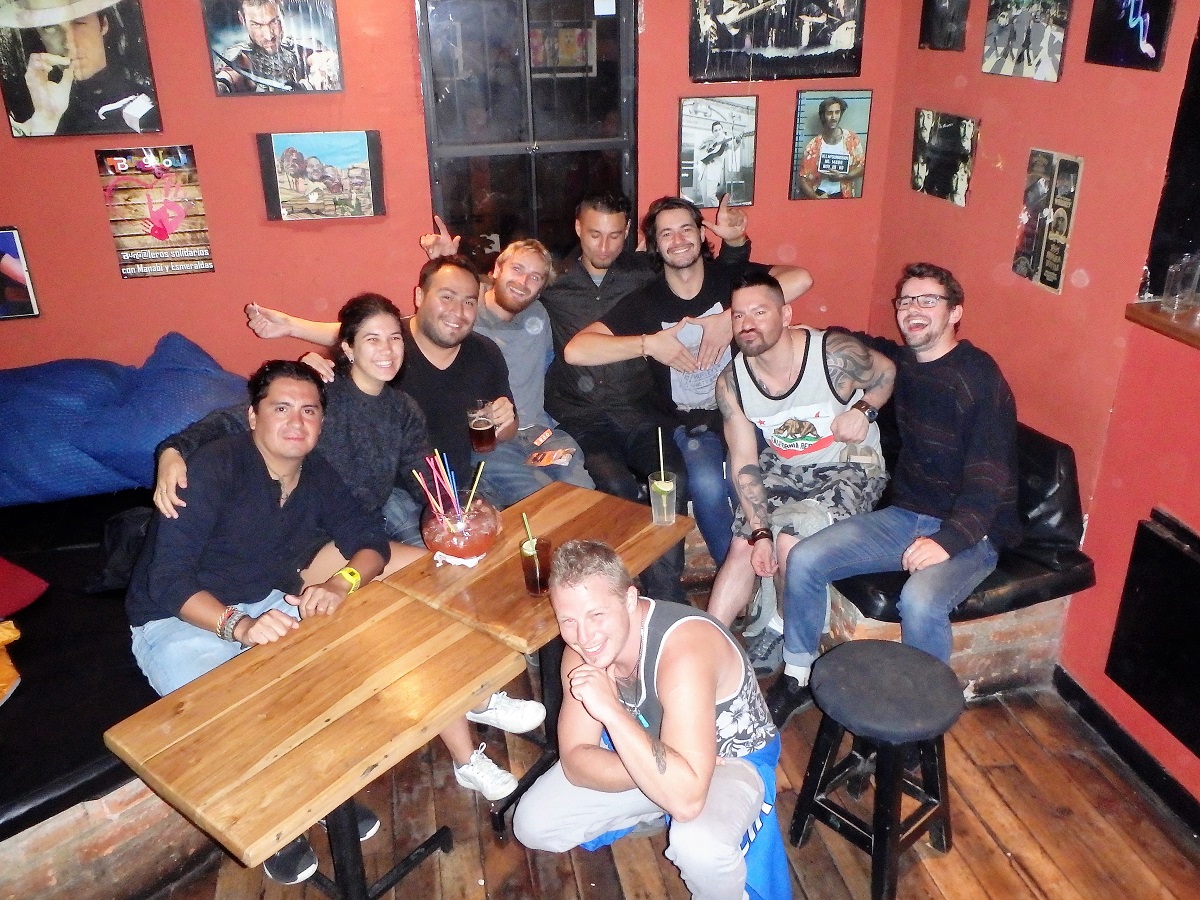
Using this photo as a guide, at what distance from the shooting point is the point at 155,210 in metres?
3.85

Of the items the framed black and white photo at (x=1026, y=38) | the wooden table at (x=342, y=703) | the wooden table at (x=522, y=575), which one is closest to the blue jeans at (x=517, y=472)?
the wooden table at (x=522, y=575)

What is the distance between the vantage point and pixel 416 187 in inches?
162

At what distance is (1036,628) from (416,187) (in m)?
3.08

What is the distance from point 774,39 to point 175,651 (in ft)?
11.5

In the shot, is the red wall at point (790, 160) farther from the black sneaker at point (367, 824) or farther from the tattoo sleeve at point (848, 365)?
the black sneaker at point (367, 824)

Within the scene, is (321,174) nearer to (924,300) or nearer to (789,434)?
(789,434)

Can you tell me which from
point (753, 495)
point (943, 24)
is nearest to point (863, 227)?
point (943, 24)

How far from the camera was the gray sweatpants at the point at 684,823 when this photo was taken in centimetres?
212

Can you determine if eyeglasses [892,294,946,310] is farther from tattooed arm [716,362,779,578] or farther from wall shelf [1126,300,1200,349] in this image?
tattooed arm [716,362,779,578]

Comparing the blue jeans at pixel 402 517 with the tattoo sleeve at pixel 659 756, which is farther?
the blue jeans at pixel 402 517

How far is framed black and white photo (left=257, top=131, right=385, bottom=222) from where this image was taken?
391 centimetres

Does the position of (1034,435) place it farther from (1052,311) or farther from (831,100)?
(831,100)

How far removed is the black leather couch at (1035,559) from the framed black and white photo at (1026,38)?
1.30 meters

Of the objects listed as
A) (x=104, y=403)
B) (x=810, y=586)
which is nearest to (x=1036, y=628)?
(x=810, y=586)
